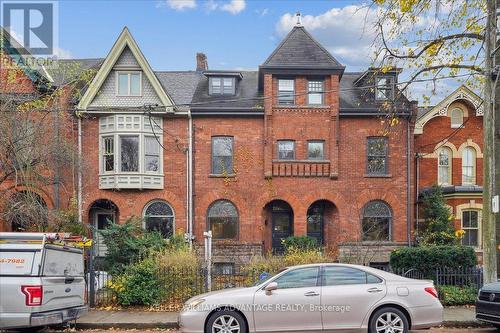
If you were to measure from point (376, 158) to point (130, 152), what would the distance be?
451 inches

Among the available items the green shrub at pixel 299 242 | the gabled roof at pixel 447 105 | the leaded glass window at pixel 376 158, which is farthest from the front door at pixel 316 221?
the gabled roof at pixel 447 105

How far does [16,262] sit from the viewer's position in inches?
359

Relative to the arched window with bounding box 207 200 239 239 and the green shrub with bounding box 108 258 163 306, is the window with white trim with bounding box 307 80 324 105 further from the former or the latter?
the green shrub with bounding box 108 258 163 306

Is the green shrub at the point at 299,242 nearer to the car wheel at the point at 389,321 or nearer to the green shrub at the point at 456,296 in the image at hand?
the green shrub at the point at 456,296

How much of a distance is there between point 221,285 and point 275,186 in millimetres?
9267

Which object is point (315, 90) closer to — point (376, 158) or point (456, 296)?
point (376, 158)

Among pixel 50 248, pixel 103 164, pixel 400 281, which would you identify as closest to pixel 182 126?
pixel 103 164

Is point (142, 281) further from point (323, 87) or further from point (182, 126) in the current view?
point (323, 87)

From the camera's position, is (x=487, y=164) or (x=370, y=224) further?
(x=370, y=224)

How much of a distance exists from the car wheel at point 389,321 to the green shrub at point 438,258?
5909 mm

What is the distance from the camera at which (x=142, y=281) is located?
12.9 metres

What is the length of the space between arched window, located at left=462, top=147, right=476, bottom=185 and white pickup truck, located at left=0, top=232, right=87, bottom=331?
1990cm

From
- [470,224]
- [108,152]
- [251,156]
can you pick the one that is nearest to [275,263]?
[251,156]

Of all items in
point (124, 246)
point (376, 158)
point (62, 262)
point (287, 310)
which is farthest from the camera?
point (376, 158)
